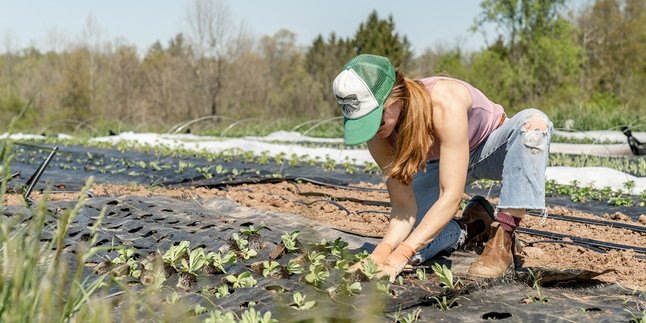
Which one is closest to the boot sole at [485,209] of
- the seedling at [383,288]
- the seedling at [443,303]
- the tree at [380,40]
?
the seedling at [443,303]

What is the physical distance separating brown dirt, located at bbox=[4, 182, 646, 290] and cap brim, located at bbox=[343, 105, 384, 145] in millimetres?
364

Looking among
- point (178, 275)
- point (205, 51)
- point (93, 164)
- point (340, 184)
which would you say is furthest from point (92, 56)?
Result: point (178, 275)

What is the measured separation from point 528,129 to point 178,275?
173 centimetres

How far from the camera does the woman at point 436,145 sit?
2.77m

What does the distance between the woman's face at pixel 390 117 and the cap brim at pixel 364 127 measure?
0.25ft

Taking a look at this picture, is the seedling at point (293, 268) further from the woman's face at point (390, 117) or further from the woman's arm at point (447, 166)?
the woman's face at point (390, 117)

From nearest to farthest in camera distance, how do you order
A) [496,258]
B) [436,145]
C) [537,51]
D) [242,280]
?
[242,280], [496,258], [436,145], [537,51]

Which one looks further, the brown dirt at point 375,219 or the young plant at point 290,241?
the brown dirt at point 375,219

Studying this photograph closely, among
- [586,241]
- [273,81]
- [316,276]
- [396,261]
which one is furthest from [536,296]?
[273,81]

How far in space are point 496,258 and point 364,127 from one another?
2.94 ft

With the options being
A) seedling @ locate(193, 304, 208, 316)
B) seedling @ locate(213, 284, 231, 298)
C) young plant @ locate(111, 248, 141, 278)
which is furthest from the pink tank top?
young plant @ locate(111, 248, 141, 278)

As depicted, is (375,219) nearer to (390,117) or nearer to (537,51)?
(390,117)

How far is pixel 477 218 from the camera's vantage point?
3666 millimetres

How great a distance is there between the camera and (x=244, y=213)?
4.90 metres
